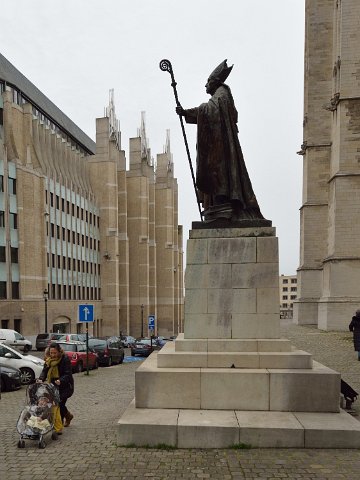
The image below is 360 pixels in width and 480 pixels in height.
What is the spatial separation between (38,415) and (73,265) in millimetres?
47698

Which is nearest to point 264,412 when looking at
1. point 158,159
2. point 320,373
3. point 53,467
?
point 320,373

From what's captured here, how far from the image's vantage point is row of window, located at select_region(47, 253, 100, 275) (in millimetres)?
48541

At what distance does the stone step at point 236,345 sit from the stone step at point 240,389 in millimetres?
504

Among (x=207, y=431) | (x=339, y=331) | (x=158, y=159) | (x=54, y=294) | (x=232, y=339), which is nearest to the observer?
(x=207, y=431)

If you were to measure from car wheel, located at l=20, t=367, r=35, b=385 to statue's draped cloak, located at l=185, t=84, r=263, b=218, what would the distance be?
28.9 feet

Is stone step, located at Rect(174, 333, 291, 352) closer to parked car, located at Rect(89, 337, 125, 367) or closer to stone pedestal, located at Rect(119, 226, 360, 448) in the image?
stone pedestal, located at Rect(119, 226, 360, 448)

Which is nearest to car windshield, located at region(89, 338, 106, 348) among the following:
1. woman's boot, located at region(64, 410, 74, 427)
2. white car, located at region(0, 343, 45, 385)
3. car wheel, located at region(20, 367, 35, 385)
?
white car, located at region(0, 343, 45, 385)

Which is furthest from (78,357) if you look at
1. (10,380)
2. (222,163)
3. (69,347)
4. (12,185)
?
(12,185)

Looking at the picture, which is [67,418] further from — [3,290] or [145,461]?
[3,290]

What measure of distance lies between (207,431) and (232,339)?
177cm

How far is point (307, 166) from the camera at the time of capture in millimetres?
35188

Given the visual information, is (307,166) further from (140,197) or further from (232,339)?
(140,197)

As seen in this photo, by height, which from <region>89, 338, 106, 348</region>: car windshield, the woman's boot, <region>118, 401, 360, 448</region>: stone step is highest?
<region>118, 401, 360, 448</region>: stone step

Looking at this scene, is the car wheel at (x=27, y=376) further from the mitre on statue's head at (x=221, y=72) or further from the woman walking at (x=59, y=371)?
the mitre on statue's head at (x=221, y=72)
